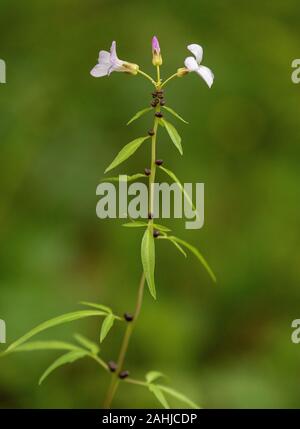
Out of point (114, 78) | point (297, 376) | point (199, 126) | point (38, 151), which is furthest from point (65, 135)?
point (297, 376)

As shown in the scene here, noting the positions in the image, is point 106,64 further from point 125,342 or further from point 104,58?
point 125,342

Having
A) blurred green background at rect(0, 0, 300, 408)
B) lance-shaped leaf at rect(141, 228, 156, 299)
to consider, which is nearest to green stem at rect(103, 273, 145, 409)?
lance-shaped leaf at rect(141, 228, 156, 299)

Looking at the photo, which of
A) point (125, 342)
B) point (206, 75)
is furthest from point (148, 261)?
point (206, 75)

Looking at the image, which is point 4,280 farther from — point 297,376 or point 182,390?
point 297,376

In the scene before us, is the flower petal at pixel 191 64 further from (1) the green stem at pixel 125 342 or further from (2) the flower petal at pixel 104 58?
(1) the green stem at pixel 125 342

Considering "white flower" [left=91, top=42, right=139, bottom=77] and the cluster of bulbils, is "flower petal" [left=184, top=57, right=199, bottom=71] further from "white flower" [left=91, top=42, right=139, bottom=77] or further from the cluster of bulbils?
"white flower" [left=91, top=42, right=139, bottom=77]
